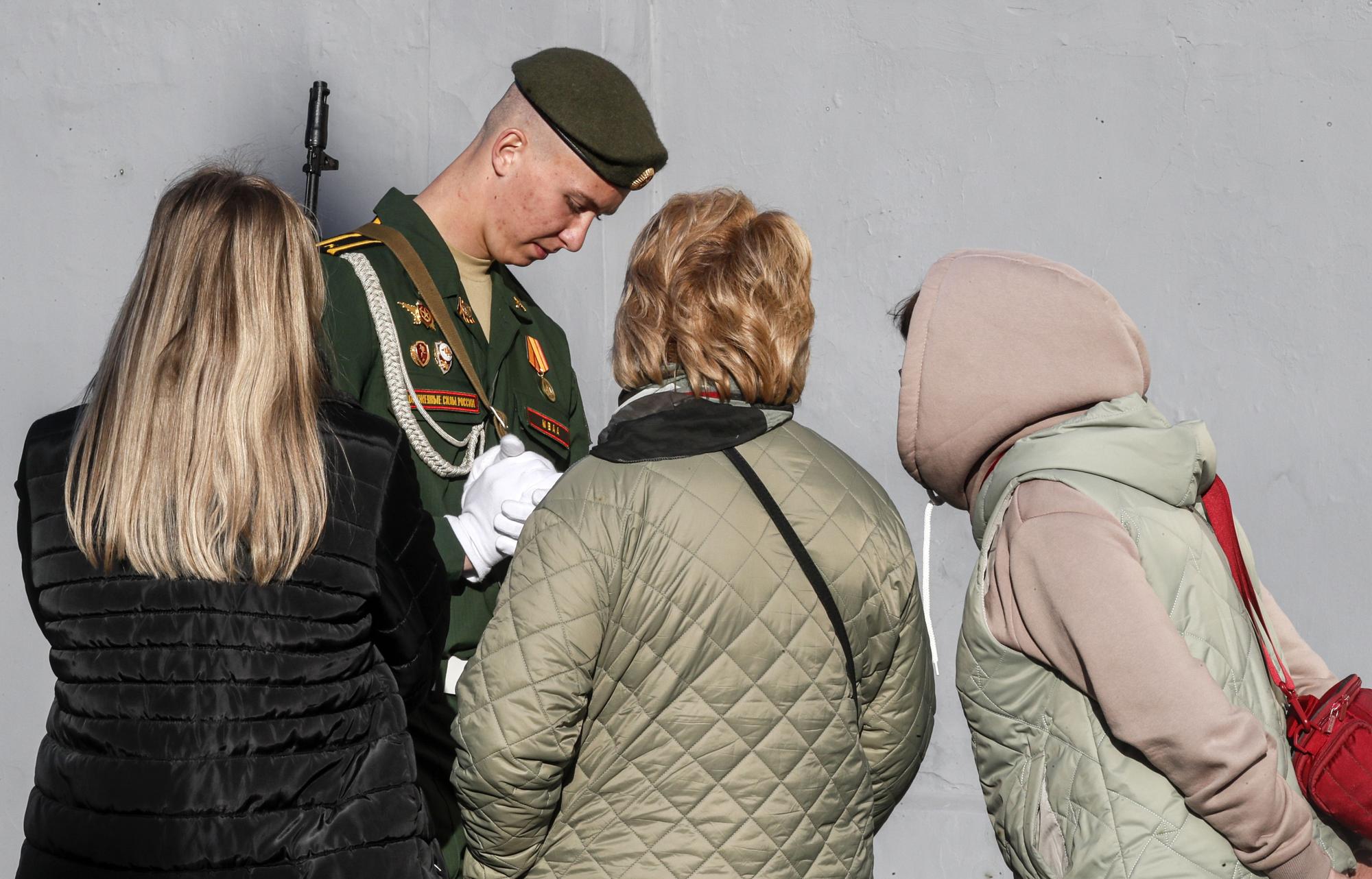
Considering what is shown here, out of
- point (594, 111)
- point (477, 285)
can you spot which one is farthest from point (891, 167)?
point (477, 285)

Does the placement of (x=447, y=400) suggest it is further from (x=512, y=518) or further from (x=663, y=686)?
(x=663, y=686)

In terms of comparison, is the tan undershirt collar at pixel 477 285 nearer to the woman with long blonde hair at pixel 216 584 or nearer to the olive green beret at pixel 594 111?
the olive green beret at pixel 594 111

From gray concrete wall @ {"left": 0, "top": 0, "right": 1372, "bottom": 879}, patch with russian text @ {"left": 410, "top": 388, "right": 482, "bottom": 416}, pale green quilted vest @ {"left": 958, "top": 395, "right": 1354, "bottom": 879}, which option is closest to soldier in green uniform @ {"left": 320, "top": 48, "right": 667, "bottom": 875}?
patch with russian text @ {"left": 410, "top": 388, "right": 482, "bottom": 416}

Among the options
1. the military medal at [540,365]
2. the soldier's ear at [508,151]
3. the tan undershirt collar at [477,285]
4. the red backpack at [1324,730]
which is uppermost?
the soldier's ear at [508,151]

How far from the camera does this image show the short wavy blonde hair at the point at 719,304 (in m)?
1.66

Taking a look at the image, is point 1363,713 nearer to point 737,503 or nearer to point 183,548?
point 737,503

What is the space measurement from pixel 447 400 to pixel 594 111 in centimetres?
56

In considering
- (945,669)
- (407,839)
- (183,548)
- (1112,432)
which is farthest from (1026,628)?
(945,669)

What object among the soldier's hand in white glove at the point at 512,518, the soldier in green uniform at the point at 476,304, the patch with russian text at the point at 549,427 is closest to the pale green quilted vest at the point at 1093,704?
the soldier's hand in white glove at the point at 512,518

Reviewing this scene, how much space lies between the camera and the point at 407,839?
4.89 feet

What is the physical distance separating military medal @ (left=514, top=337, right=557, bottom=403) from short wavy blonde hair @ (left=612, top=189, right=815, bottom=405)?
0.57m

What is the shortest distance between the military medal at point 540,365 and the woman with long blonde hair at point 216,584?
781mm

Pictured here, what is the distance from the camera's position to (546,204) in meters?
2.19

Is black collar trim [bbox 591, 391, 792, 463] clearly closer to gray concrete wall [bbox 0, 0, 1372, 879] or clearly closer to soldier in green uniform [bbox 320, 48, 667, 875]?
soldier in green uniform [bbox 320, 48, 667, 875]
